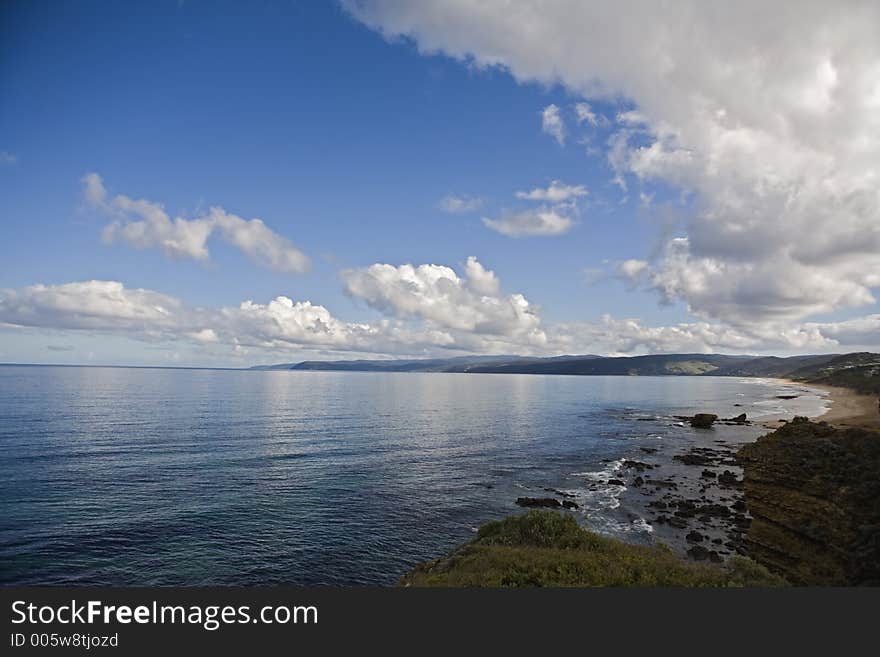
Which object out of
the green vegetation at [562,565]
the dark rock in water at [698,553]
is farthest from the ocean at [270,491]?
the green vegetation at [562,565]

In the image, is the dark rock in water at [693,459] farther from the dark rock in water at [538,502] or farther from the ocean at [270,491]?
the dark rock in water at [538,502]

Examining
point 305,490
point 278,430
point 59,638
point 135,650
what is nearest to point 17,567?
point 305,490

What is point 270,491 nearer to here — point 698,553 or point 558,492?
point 558,492

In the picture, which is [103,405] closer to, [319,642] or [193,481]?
[193,481]

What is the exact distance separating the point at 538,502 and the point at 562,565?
29823 mm

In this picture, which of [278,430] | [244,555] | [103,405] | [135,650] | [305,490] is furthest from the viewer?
[103,405]

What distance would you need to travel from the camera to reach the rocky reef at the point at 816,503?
24.9 m

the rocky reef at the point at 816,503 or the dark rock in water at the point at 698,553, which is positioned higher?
the rocky reef at the point at 816,503

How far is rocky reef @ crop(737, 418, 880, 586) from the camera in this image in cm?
2486

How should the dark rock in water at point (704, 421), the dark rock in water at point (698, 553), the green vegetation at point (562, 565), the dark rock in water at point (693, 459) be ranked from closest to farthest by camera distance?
1. the green vegetation at point (562, 565)
2. the dark rock in water at point (698, 553)
3. the dark rock in water at point (693, 459)
4. the dark rock in water at point (704, 421)

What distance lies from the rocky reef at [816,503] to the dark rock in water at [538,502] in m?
19.4

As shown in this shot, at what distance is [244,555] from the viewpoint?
113 ft

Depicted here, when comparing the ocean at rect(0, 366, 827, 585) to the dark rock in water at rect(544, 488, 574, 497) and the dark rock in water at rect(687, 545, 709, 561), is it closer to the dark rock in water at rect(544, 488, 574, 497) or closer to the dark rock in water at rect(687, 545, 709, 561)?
the dark rock in water at rect(544, 488, 574, 497)

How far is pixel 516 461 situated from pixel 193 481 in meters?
45.1
